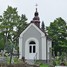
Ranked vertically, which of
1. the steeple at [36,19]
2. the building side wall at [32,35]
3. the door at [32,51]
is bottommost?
the door at [32,51]

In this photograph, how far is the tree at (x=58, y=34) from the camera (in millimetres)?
62781

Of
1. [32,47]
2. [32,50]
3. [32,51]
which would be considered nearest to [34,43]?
[32,47]

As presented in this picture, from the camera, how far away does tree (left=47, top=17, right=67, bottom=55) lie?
206 ft

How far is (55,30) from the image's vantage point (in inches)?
2542

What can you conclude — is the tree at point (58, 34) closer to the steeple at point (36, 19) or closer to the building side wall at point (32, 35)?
the steeple at point (36, 19)

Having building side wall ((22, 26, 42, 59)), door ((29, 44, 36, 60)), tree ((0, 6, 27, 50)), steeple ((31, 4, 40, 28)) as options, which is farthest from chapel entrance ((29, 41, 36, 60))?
tree ((0, 6, 27, 50))

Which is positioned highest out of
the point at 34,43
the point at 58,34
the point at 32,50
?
the point at 58,34

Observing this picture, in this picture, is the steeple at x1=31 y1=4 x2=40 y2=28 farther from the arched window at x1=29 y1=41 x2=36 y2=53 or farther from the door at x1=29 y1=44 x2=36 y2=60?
the door at x1=29 y1=44 x2=36 y2=60

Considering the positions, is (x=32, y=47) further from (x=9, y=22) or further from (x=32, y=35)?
(x=9, y=22)

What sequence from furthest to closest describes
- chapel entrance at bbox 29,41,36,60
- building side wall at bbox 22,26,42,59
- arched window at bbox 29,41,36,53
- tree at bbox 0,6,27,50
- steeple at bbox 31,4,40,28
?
tree at bbox 0,6,27,50 → steeple at bbox 31,4,40,28 → arched window at bbox 29,41,36,53 → chapel entrance at bbox 29,41,36,60 → building side wall at bbox 22,26,42,59

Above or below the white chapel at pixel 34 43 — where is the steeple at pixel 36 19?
above

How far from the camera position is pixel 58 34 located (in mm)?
63656

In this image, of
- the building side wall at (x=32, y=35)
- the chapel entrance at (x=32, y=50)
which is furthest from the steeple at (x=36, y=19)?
the chapel entrance at (x=32, y=50)

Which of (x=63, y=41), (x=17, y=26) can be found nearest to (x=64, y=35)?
(x=63, y=41)
